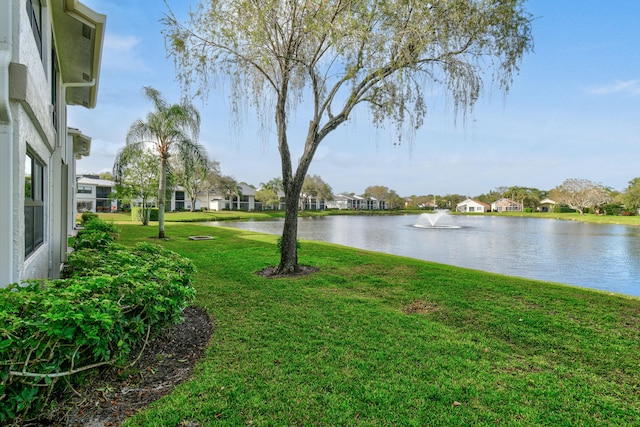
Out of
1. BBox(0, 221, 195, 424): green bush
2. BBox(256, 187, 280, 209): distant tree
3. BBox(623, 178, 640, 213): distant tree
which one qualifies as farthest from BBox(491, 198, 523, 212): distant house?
BBox(0, 221, 195, 424): green bush

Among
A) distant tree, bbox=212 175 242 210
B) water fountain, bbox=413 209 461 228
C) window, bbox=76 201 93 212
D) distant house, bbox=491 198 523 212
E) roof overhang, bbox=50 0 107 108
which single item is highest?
distant tree, bbox=212 175 242 210

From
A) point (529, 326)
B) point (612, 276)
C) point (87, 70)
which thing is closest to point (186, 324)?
point (529, 326)

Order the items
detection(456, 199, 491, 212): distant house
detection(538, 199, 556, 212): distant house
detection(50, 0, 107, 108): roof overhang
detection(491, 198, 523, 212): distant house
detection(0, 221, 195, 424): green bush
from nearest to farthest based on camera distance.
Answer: detection(0, 221, 195, 424): green bush, detection(50, 0, 107, 108): roof overhang, detection(538, 199, 556, 212): distant house, detection(491, 198, 523, 212): distant house, detection(456, 199, 491, 212): distant house

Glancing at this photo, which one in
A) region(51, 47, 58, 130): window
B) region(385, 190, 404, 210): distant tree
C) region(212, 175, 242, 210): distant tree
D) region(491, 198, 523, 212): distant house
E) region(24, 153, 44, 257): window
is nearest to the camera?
region(24, 153, 44, 257): window

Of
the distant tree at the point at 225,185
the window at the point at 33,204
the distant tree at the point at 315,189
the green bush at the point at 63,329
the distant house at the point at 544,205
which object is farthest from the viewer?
the distant house at the point at 544,205

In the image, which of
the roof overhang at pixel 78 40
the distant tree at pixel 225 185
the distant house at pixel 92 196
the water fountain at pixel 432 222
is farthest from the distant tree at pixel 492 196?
the roof overhang at pixel 78 40

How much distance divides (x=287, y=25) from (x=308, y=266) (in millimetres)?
5680

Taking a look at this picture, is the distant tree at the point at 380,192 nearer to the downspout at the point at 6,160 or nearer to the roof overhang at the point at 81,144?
the roof overhang at the point at 81,144

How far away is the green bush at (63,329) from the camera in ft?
6.73

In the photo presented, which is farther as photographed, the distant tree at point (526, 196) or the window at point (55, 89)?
the distant tree at point (526, 196)

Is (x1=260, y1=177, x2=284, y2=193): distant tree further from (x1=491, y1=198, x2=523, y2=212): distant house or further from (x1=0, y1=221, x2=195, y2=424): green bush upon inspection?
(x1=0, y1=221, x2=195, y2=424): green bush

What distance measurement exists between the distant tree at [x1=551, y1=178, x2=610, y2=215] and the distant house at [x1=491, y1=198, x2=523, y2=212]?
72.0 feet

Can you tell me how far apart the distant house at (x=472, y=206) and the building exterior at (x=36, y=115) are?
97.1 m

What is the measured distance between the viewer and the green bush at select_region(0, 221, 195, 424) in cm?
205
